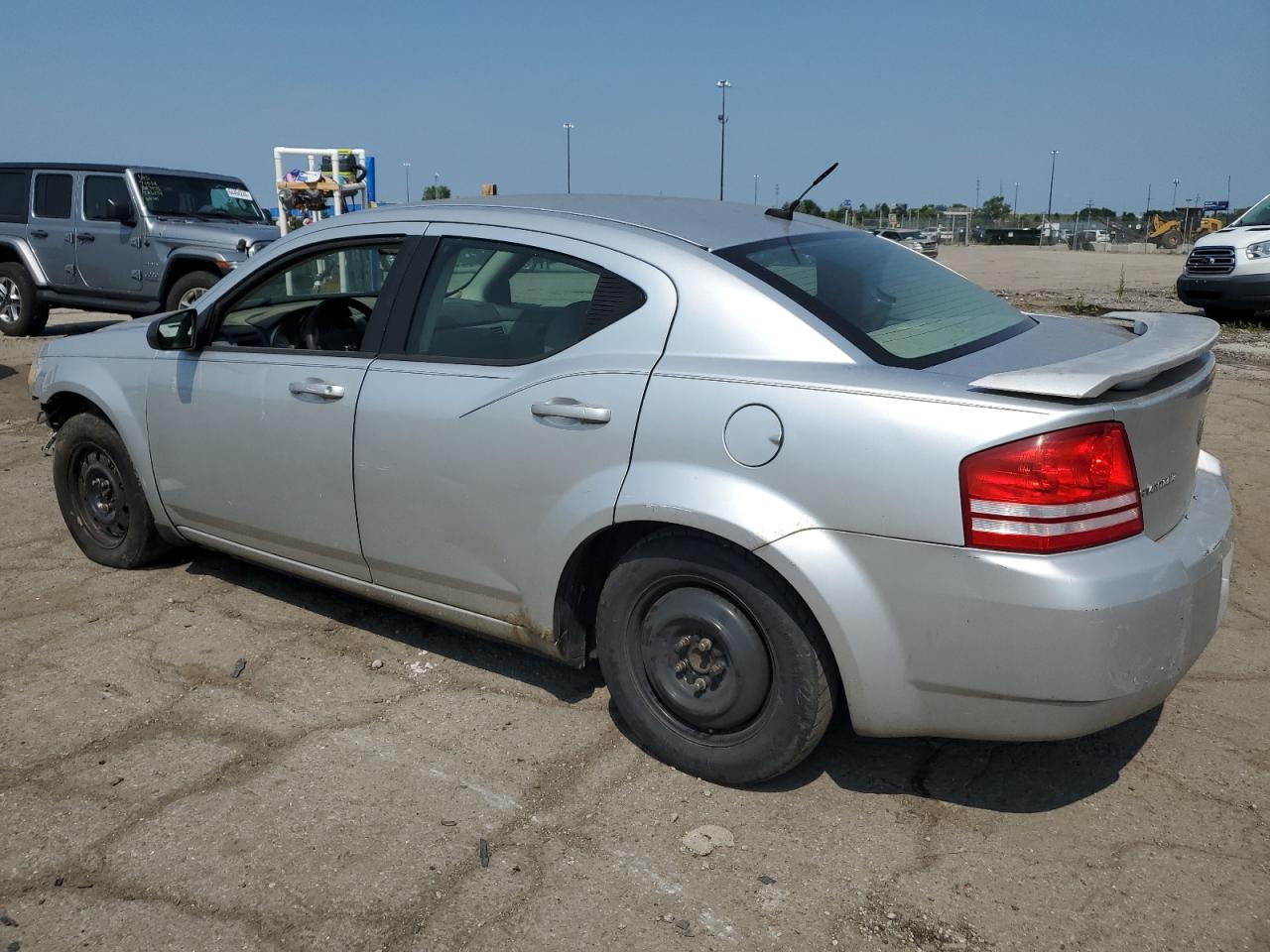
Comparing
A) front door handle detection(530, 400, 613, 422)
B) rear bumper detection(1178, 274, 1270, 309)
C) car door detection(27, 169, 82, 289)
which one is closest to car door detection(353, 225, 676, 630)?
front door handle detection(530, 400, 613, 422)

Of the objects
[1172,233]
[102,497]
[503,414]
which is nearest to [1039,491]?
[503,414]

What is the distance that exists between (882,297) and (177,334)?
2.60m

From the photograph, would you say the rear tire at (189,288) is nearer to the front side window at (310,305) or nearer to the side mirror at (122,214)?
the side mirror at (122,214)

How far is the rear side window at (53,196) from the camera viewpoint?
12539 mm

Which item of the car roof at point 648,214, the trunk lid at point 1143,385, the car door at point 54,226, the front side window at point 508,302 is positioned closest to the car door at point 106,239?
the car door at point 54,226

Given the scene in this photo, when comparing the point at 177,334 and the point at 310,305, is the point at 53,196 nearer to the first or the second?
the point at 310,305

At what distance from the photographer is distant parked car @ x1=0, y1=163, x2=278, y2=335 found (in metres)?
11.7

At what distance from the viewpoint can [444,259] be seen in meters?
3.55

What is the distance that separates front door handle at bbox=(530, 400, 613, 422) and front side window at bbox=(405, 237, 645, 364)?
0.19 metres

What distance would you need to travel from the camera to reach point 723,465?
2797mm

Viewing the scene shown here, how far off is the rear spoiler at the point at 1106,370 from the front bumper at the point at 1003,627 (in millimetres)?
381

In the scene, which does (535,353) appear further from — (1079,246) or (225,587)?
(1079,246)

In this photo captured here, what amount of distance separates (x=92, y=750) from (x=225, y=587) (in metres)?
1.42

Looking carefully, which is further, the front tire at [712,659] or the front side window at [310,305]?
the front side window at [310,305]
